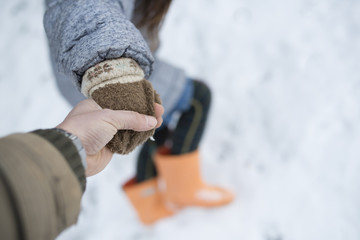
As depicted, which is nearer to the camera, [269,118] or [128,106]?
[128,106]

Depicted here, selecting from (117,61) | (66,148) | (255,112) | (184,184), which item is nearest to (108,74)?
(117,61)

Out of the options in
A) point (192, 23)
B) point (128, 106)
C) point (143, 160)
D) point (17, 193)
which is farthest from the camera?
point (192, 23)

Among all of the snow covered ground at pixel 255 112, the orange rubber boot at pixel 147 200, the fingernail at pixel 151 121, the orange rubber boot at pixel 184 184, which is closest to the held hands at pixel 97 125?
the fingernail at pixel 151 121

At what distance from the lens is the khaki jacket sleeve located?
252mm

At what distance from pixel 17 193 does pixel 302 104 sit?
1208mm

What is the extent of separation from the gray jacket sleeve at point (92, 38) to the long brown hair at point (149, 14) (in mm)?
207

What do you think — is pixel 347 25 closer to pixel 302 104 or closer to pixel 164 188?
pixel 302 104

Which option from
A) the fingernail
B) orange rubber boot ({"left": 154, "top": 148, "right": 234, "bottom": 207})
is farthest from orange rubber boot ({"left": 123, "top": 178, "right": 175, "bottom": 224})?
the fingernail

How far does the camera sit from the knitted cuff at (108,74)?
1.38 feet

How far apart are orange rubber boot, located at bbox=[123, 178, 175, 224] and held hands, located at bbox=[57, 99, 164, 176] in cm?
68

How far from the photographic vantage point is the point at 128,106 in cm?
41

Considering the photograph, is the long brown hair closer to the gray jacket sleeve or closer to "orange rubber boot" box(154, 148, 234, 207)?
the gray jacket sleeve

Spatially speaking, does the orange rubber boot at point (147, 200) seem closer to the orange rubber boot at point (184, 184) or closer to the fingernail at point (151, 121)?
the orange rubber boot at point (184, 184)

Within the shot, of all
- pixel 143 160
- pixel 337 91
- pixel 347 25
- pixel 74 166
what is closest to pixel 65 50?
pixel 74 166
